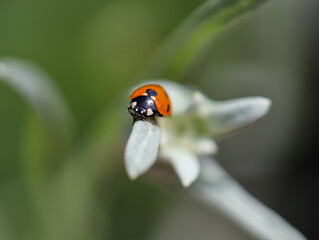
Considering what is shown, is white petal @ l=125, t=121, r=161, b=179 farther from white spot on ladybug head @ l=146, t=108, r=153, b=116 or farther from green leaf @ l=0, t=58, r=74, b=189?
green leaf @ l=0, t=58, r=74, b=189

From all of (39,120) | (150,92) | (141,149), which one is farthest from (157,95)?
(39,120)

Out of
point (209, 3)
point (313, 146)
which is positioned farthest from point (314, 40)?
point (209, 3)

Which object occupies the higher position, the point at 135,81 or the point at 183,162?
the point at 135,81

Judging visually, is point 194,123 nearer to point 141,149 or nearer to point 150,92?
point 150,92

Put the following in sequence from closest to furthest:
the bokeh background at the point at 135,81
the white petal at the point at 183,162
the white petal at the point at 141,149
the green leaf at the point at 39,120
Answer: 1. the white petal at the point at 141,149
2. the white petal at the point at 183,162
3. the green leaf at the point at 39,120
4. the bokeh background at the point at 135,81

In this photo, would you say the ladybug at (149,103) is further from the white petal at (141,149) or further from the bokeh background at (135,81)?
the bokeh background at (135,81)

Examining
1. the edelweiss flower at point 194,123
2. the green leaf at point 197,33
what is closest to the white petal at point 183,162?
the edelweiss flower at point 194,123

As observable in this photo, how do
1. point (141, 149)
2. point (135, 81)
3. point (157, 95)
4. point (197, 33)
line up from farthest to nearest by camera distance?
point (135, 81), point (197, 33), point (157, 95), point (141, 149)
